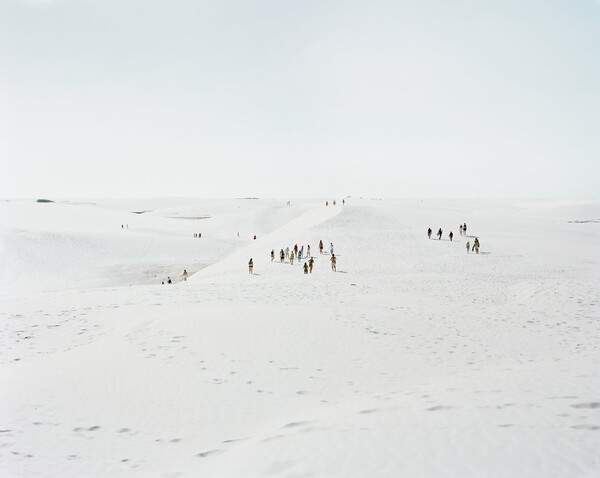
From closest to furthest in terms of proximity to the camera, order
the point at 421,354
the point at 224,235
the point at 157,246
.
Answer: the point at 421,354 → the point at 157,246 → the point at 224,235

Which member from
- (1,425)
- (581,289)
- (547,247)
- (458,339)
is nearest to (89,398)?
(1,425)

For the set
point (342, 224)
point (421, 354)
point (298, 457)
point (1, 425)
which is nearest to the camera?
point (298, 457)

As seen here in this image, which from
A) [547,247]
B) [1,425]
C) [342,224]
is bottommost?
[1,425]

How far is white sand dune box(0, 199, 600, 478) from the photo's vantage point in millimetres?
6934

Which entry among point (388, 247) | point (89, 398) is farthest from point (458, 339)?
point (388, 247)

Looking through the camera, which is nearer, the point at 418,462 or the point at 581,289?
the point at 418,462

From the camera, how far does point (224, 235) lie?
74625 mm

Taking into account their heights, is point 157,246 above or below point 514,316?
above

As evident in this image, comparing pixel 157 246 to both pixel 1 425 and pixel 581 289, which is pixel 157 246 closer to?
pixel 581 289

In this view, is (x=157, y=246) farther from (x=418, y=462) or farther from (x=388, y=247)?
(x=418, y=462)

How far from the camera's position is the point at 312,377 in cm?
1175

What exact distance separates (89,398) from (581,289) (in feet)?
70.6

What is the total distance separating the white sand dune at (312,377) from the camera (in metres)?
6.93

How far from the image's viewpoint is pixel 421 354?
44.2 ft
